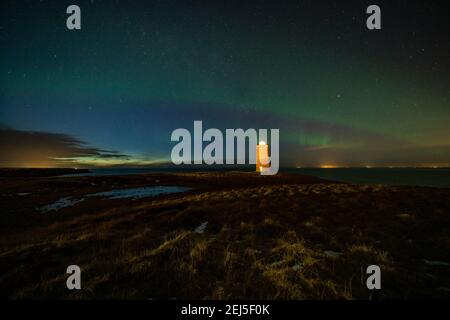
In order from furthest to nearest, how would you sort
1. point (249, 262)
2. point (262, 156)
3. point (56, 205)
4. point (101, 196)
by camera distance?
1. point (262, 156)
2. point (101, 196)
3. point (56, 205)
4. point (249, 262)

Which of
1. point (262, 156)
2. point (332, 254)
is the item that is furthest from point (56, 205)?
point (262, 156)

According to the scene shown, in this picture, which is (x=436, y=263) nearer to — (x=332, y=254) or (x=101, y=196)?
(x=332, y=254)

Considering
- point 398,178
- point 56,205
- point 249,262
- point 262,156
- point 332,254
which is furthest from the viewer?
point 398,178

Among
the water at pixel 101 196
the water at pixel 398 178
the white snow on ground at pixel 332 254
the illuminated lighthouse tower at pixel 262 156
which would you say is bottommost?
the water at pixel 398 178

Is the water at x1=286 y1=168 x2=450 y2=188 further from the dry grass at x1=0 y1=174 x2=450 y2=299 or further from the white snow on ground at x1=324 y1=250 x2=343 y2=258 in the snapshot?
the white snow on ground at x1=324 y1=250 x2=343 y2=258

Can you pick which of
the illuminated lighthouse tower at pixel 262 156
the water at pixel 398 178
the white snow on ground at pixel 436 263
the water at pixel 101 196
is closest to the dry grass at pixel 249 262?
the white snow on ground at pixel 436 263

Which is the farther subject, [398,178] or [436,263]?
[398,178]

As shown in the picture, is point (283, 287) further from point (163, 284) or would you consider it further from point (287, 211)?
point (287, 211)

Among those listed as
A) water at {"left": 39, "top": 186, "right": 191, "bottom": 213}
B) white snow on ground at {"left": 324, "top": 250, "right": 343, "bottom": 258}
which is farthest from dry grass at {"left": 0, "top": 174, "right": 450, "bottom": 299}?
water at {"left": 39, "top": 186, "right": 191, "bottom": 213}

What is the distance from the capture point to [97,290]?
3.22 meters

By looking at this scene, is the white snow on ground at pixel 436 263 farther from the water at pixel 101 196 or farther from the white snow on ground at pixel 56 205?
the white snow on ground at pixel 56 205

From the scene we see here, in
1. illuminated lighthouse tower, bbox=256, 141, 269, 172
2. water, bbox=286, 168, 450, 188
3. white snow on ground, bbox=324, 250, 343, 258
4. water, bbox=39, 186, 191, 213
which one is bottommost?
water, bbox=286, 168, 450, 188

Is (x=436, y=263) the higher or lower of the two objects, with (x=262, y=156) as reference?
lower
